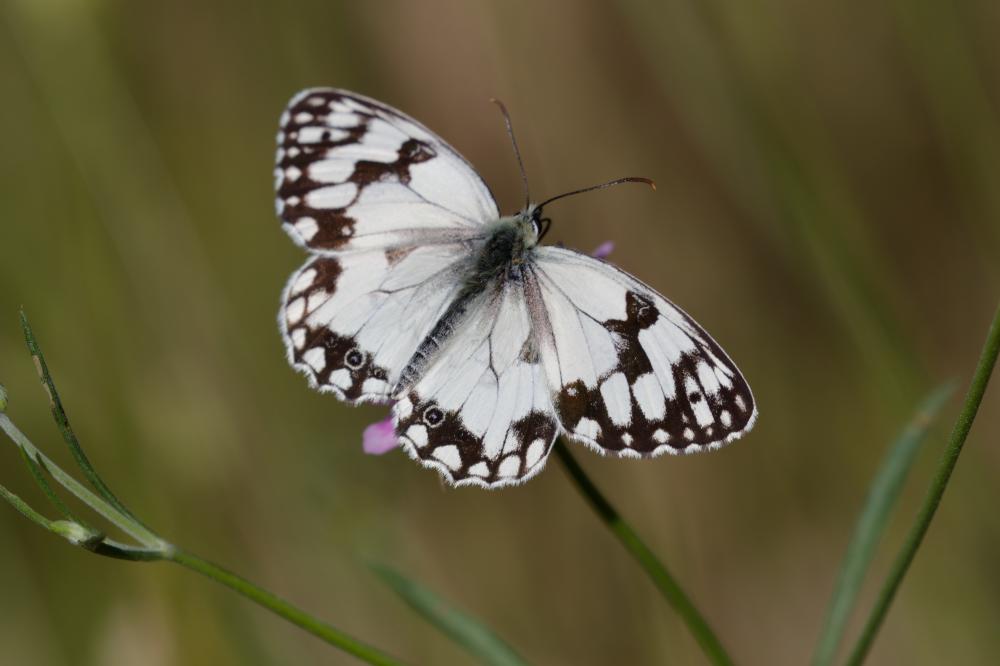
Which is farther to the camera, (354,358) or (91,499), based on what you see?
(354,358)

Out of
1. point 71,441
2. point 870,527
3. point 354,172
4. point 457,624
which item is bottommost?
point 870,527

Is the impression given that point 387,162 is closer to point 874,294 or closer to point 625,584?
point 874,294

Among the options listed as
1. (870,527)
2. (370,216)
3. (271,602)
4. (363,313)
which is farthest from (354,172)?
(870,527)

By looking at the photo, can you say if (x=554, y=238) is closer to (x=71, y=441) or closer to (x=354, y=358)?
(x=354, y=358)

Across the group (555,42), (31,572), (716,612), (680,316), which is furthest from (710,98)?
(31,572)

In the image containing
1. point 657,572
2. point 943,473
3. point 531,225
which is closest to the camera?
point 943,473

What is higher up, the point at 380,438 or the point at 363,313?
the point at 363,313

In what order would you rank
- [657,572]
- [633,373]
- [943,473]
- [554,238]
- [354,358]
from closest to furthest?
[943,473], [657,572], [633,373], [354,358], [554,238]
